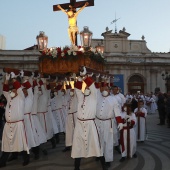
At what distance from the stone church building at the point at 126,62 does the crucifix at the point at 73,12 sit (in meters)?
28.6

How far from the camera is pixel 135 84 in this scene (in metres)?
41.3

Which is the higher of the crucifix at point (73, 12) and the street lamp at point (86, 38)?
the crucifix at point (73, 12)

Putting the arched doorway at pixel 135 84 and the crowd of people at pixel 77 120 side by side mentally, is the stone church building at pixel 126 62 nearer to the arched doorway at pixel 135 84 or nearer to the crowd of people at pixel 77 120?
the arched doorway at pixel 135 84

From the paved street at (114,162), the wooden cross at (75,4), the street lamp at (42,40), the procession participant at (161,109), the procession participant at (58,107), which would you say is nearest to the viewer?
the paved street at (114,162)

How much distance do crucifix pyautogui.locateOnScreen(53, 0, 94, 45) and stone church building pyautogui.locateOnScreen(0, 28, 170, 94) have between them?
93.8 ft

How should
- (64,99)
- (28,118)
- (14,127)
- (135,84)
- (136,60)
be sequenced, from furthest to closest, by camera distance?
(135,84), (136,60), (64,99), (28,118), (14,127)

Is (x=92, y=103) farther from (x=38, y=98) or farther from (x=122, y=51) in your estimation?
(x=122, y=51)

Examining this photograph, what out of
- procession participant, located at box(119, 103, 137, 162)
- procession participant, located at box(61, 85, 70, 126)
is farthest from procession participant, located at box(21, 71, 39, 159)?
procession participant, located at box(61, 85, 70, 126)

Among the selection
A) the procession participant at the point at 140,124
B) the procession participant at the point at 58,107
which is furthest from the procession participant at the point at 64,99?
the procession participant at the point at 140,124

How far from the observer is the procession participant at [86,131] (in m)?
6.68

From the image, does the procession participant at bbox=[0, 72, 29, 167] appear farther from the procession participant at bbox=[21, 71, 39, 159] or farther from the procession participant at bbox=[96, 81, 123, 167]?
the procession participant at bbox=[96, 81, 123, 167]

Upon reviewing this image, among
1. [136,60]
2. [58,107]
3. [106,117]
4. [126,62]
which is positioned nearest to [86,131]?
[106,117]

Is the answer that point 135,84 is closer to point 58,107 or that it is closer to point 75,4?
point 58,107

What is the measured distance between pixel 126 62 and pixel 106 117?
33279mm
